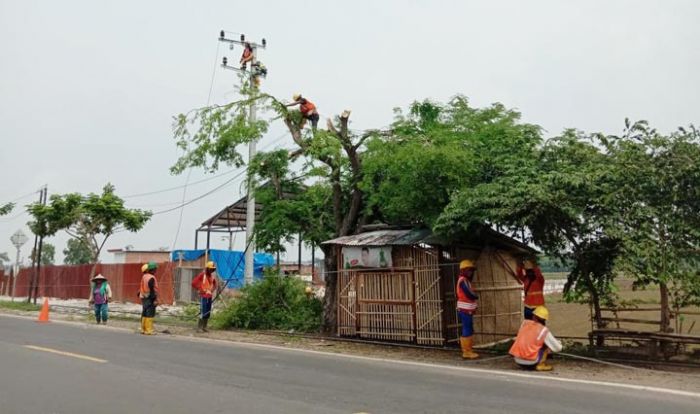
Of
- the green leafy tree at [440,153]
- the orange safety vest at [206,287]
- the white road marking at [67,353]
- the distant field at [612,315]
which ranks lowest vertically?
the white road marking at [67,353]

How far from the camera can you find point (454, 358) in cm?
1111

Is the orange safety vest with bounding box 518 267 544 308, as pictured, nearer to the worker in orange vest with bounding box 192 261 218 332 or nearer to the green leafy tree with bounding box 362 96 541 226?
the green leafy tree with bounding box 362 96 541 226

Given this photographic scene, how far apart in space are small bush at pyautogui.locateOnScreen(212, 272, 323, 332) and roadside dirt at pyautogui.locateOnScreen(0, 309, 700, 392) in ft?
2.03

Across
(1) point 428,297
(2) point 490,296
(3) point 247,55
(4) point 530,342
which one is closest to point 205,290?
(1) point 428,297

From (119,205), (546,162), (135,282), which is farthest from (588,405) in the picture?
(135,282)

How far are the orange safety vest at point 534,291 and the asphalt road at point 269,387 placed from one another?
5.84 ft

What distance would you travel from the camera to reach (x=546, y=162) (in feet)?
36.3

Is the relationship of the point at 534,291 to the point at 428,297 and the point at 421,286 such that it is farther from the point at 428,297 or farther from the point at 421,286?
the point at 421,286

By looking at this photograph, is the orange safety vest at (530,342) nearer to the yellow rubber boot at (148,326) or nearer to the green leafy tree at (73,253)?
the yellow rubber boot at (148,326)

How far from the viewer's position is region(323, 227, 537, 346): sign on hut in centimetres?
1260

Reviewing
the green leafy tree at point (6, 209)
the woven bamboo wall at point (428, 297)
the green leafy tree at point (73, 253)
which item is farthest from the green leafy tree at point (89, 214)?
the green leafy tree at point (73, 253)

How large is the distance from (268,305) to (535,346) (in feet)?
29.7

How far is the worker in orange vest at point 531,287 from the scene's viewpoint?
1032cm

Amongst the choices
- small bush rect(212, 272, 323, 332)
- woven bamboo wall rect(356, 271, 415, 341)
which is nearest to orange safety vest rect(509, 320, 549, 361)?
woven bamboo wall rect(356, 271, 415, 341)
